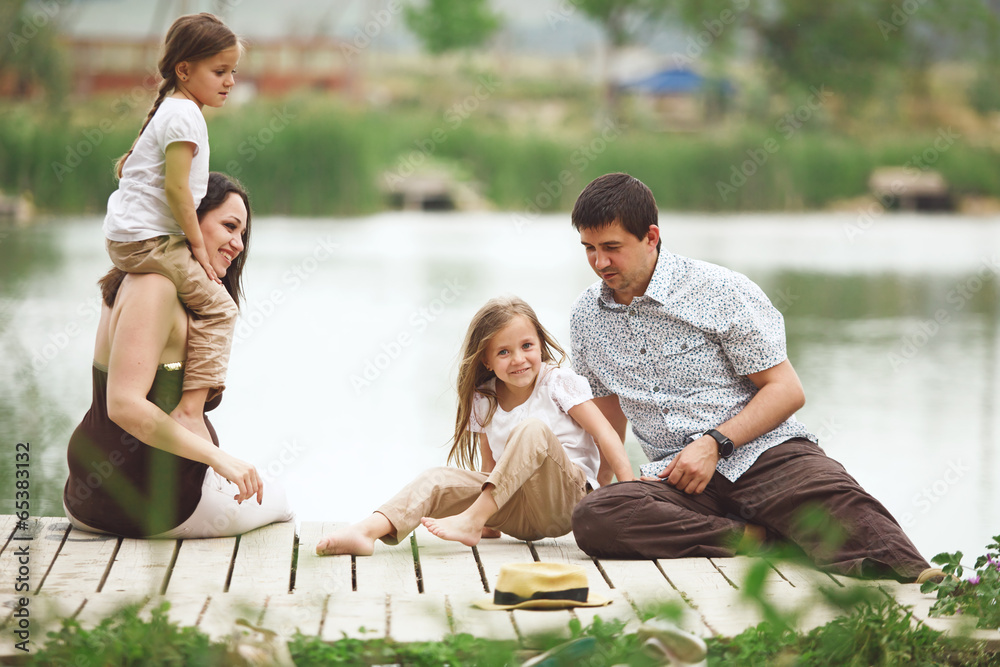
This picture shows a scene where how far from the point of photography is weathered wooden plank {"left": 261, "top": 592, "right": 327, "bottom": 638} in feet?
6.76

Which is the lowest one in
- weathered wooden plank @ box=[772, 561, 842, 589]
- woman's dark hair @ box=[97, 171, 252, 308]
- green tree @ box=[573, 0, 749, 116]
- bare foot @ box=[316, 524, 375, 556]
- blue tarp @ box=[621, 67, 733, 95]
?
bare foot @ box=[316, 524, 375, 556]

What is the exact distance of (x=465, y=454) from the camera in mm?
3006

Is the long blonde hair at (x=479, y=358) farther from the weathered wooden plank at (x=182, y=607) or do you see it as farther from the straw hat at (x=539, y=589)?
the weathered wooden plank at (x=182, y=607)

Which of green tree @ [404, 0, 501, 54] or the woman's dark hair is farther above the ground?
green tree @ [404, 0, 501, 54]

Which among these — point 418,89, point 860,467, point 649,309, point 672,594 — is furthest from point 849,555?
point 418,89

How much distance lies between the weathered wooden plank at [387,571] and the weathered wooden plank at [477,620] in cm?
13

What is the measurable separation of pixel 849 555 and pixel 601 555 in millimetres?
520

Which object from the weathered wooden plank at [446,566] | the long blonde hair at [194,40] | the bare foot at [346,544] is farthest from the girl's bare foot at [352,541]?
the long blonde hair at [194,40]

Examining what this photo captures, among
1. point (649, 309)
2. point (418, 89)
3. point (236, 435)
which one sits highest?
point (418, 89)

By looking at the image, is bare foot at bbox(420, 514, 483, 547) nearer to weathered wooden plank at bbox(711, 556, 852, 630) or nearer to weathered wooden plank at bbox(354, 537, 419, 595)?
weathered wooden plank at bbox(354, 537, 419, 595)

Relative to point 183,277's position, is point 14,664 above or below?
below

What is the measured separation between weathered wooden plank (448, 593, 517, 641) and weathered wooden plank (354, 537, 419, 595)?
129 mm

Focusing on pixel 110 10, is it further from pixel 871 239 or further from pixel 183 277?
pixel 183 277

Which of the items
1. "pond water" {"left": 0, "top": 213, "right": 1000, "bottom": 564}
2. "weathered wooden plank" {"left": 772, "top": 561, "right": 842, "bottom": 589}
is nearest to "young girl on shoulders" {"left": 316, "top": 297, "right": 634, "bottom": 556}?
"weathered wooden plank" {"left": 772, "top": 561, "right": 842, "bottom": 589}
